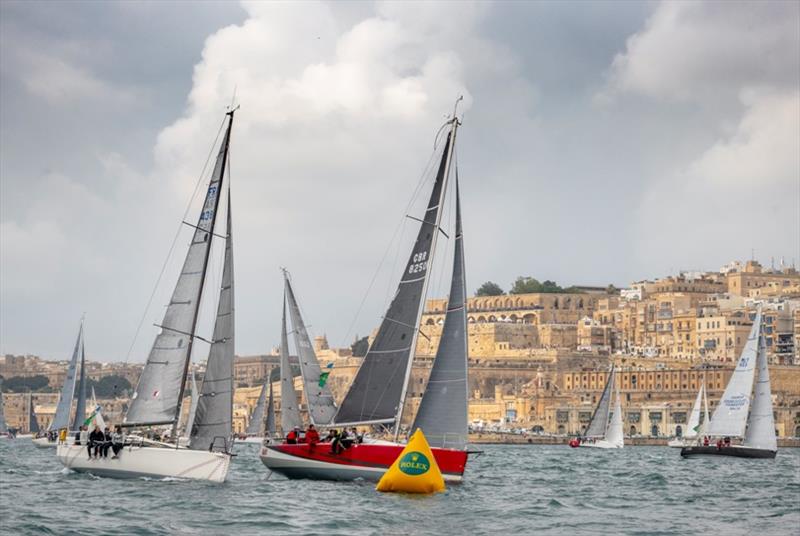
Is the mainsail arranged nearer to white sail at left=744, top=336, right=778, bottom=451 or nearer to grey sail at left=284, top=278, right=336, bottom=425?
white sail at left=744, top=336, right=778, bottom=451

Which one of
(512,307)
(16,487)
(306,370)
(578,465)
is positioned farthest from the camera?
(512,307)

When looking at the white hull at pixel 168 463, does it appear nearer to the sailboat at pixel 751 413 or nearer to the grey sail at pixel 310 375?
the grey sail at pixel 310 375

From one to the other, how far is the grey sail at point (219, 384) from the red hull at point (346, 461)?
2.21 metres

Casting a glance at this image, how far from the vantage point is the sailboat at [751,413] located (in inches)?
2645

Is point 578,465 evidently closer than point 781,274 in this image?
Yes

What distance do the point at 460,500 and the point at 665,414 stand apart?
A: 91436 mm

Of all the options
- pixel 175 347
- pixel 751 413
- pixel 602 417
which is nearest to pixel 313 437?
pixel 175 347

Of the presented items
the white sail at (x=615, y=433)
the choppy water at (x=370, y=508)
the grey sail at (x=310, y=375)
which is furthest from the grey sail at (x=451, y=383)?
the white sail at (x=615, y=433)

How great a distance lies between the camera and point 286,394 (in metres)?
57.8

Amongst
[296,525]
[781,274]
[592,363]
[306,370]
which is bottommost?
[296,525]

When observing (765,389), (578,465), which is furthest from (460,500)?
(765,389)

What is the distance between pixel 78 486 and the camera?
34.9 m

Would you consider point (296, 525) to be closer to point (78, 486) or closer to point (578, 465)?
point (78, 486)

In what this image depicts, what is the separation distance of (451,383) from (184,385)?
563 centimetres
